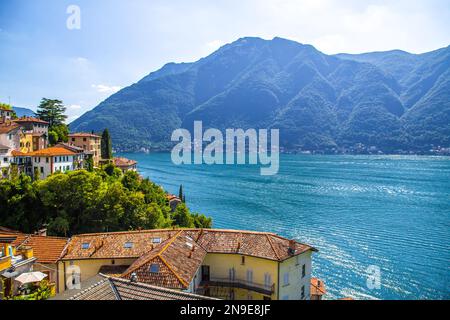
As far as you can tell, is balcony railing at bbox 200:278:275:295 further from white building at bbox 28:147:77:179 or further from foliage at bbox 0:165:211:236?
white building at bbox 28:147:77:179

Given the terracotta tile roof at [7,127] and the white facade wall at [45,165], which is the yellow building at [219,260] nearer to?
the white facade wall at [45,165]

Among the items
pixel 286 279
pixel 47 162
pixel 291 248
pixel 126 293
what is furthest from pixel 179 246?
pixel 47 162

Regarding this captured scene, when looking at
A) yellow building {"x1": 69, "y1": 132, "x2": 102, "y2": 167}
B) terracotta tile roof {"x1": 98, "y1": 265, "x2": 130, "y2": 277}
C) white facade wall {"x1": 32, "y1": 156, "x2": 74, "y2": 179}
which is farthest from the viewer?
yellow building {"x1": 69, "y1": 132, "x2": 102, "y2": 167}

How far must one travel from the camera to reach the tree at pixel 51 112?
61906 millimetres

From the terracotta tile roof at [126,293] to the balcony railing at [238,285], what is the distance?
1574 centimetres

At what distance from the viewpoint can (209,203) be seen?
82.9m

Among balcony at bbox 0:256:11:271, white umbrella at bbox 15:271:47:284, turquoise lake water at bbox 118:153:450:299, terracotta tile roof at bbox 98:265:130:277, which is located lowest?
turquoise lake water at bbox 118:153:450:299

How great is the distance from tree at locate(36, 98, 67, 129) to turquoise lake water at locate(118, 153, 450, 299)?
3267 cm

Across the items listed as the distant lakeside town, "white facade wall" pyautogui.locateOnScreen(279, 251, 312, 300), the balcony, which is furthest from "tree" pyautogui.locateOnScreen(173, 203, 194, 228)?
the balcony

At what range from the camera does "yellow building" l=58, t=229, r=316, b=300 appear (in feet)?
78.1

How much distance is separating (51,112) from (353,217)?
5883cm

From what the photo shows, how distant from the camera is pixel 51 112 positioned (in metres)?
62.4

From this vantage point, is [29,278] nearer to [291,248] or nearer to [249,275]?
[249,275]
